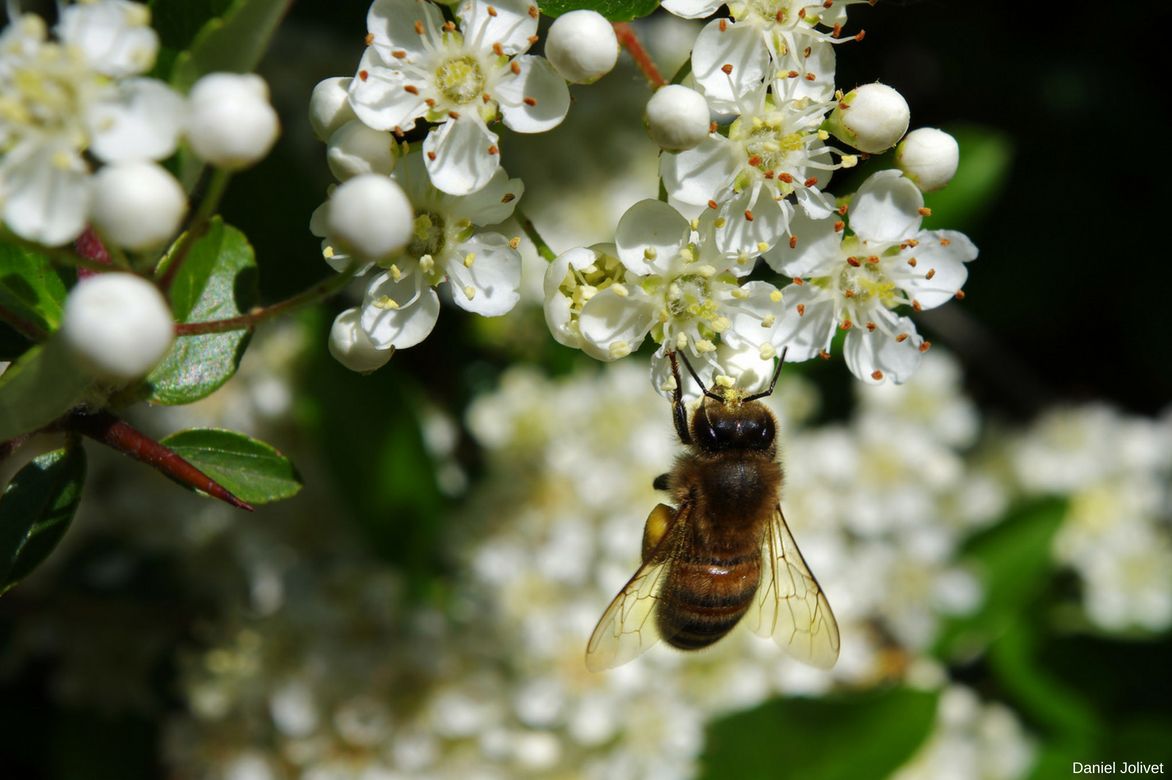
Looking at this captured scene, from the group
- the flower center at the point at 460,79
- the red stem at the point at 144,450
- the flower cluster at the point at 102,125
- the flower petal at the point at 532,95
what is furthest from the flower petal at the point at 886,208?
the red stem at the point at 144,450

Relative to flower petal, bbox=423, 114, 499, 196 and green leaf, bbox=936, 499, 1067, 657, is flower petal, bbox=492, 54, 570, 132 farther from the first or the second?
green leaf, bbox=936, 499, 1067, 657

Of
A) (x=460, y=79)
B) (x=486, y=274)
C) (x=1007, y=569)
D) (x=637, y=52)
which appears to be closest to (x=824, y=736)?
(x=1007, y=569)

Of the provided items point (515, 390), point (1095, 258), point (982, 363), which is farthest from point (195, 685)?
point (1095, 258)

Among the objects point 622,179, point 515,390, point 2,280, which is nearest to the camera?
point 2,280

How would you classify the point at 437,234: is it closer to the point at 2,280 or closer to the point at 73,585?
the point at 2,280

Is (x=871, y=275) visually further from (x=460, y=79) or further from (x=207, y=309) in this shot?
(x=207, y=309)

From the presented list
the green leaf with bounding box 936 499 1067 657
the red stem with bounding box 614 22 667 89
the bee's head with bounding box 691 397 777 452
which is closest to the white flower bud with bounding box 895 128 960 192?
the red stem with bounding box 614 22 667 89
